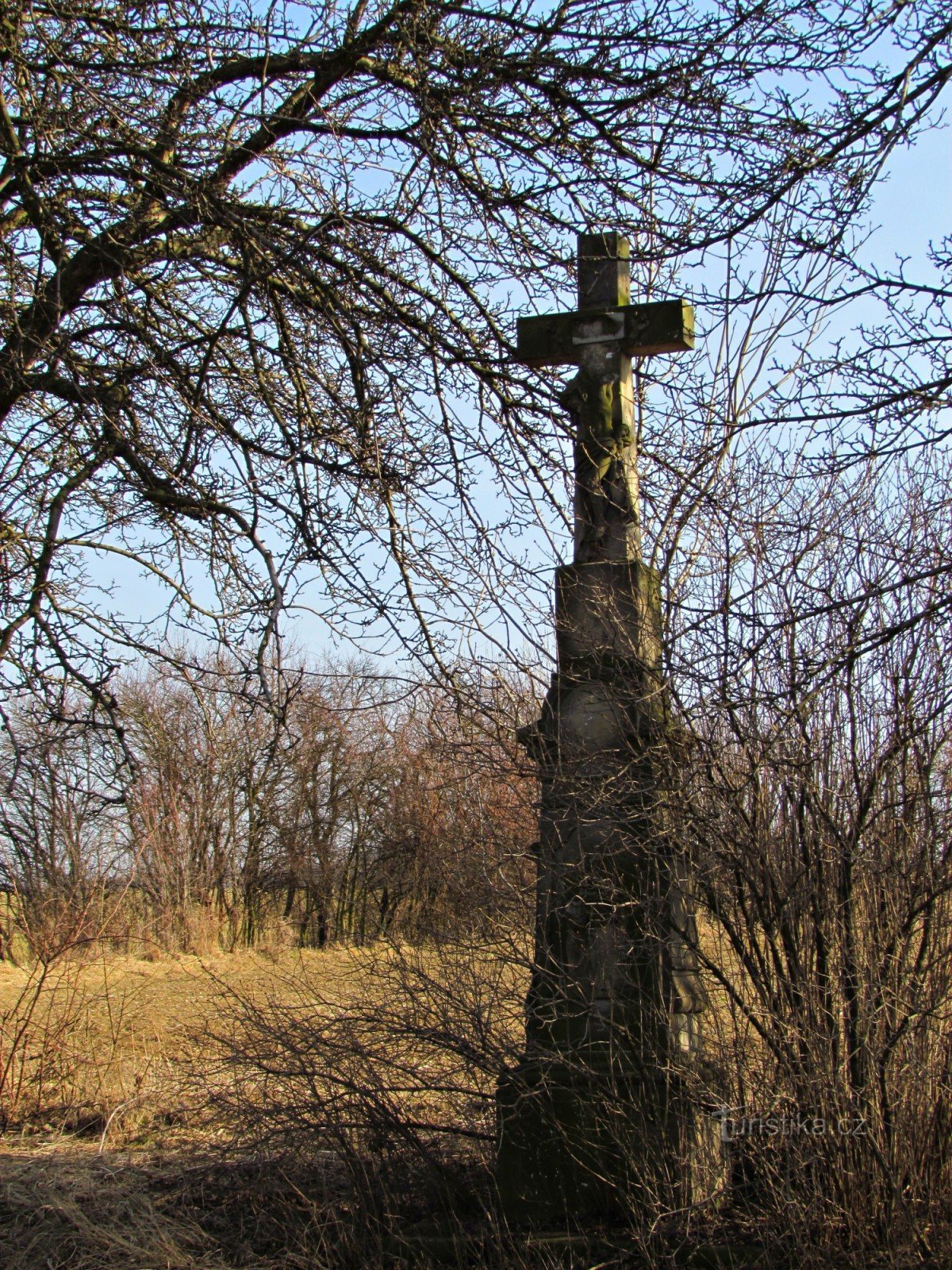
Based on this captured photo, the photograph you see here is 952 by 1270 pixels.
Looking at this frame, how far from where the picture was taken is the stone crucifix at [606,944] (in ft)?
13.2

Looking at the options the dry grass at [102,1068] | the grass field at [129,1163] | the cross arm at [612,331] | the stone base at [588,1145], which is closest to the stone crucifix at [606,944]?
the stone base at [588,1145]

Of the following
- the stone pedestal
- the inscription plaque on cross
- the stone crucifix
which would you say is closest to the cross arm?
the inscription plaque on cross

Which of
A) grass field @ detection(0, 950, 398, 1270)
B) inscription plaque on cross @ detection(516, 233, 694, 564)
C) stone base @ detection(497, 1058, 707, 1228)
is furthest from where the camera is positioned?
inscription plaque on cross @ detection(516, 233, 694, 564)

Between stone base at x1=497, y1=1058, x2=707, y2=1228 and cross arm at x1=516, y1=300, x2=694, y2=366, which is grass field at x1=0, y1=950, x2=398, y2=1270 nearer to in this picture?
stone base at x1=497, y1=1058, x2=707, y2=1228

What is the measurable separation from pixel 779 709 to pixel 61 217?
12.3ft

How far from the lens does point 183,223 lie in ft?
17.4

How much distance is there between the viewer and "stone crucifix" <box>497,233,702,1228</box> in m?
4.03

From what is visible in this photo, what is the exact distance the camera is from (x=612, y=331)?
511cm

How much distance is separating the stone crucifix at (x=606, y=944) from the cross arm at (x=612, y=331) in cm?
94

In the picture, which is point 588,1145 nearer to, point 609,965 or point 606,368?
point 609,965

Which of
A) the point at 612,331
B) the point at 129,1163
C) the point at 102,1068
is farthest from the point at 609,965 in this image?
the point at 102,1068

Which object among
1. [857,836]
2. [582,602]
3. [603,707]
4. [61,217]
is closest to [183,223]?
[61,217]

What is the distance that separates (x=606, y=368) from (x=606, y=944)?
2393 millimetres

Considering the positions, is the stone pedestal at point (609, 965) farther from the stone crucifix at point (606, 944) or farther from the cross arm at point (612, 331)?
the cross arm at point (612, 331)
